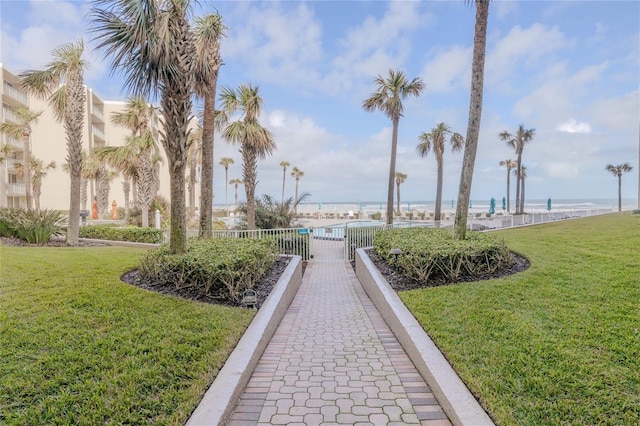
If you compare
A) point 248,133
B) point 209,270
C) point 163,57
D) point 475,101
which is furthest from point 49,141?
point 475,101

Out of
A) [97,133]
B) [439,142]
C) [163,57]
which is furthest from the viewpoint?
[97,133]

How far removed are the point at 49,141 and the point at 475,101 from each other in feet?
119

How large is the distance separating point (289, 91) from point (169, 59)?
10789 millimetres

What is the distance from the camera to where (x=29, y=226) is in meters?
11.4

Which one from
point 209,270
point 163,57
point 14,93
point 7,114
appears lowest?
point 209,270

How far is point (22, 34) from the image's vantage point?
8312mm

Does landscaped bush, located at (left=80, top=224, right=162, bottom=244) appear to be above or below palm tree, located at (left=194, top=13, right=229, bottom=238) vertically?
below

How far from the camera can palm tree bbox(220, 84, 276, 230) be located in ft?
41.3

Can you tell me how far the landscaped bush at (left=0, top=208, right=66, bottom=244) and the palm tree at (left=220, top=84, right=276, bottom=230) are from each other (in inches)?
266

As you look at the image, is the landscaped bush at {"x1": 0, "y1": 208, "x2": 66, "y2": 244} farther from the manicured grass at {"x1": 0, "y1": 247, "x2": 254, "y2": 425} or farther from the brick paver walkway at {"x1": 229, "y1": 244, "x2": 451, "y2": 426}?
the brick paver walkway at {"x1": 229, "y1": 244, "x2": 451, "y2": 426}

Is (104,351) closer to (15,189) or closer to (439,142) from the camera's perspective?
(439,142)

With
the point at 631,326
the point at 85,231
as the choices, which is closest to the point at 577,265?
the point at 631,326

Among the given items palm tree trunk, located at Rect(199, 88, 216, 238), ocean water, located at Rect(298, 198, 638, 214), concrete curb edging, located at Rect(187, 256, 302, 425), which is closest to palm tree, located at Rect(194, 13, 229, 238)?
palm tree trunk, located at Rect(199, 88, 216, 238)

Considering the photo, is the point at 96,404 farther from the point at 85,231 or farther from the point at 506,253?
the point at 85,231
